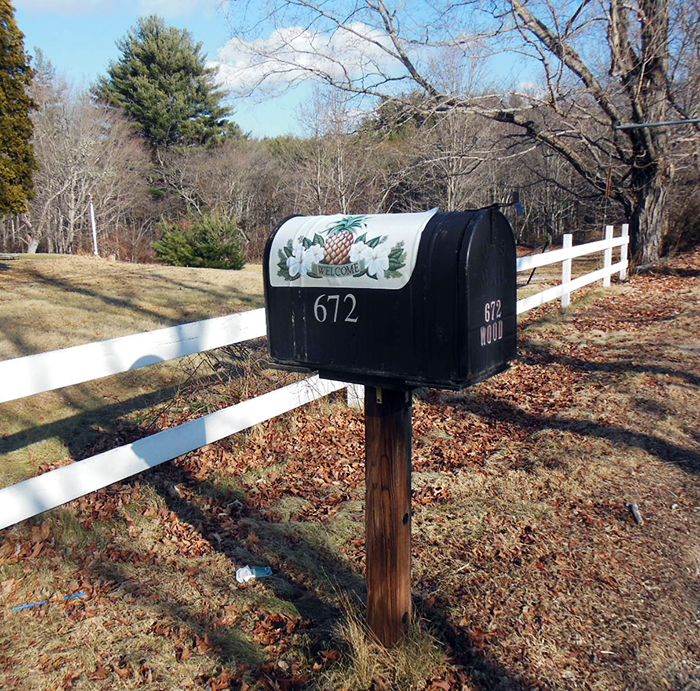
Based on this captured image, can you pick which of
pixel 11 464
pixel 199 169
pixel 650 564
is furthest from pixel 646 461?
pixel 199 169

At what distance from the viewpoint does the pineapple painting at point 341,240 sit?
88.1 inches

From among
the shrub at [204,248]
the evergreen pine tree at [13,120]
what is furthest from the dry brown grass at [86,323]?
the shrub at [204,248]

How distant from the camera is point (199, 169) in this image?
3359 cm

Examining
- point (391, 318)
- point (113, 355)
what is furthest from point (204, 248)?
point (391, 318)

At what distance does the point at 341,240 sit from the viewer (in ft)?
7.42

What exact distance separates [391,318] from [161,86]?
125 ft

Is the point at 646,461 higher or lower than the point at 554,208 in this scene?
lower

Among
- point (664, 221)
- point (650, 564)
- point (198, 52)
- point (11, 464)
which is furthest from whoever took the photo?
point (198, 52)

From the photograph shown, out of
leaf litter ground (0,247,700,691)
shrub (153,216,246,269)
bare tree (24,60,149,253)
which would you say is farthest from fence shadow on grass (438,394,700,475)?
bare tree (24,60,149,253)

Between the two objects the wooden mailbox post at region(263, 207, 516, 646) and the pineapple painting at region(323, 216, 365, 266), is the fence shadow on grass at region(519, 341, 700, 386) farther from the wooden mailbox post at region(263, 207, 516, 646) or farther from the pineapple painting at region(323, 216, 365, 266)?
the pineapple painting at region(323, 216, 365, 266)

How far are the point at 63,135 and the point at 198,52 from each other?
39.4 feet

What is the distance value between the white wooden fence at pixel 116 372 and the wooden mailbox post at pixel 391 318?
1.42 m

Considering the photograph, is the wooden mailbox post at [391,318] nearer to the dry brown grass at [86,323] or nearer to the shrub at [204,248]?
the dry brown grass at [86,323]

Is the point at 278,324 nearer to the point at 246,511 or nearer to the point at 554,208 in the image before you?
the point at 246,511
